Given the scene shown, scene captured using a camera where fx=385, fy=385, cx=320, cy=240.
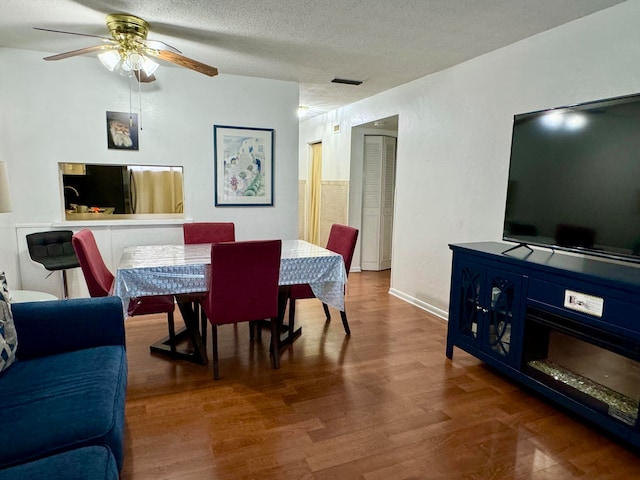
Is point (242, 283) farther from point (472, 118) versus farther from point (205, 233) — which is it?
point (472, 118)

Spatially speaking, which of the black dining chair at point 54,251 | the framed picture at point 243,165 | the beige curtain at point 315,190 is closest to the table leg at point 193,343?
the black dining chair at point 54,251

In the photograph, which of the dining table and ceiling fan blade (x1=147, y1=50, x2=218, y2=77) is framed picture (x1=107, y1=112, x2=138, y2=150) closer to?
ceiling fan blade (x1=147, y1=50, x2=218, y2=77)

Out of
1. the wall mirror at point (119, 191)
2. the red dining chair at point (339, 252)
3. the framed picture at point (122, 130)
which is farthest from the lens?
the wall mirror at point (119, 191)

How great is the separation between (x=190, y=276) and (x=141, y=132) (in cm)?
206

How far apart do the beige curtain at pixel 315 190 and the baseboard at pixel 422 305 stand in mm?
2419

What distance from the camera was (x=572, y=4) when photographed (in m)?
2.34

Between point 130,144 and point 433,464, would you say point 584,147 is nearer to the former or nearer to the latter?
point 433,464

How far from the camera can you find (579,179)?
2221 mm

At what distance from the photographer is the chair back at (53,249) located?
3257mm

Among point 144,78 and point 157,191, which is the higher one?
point 144,78

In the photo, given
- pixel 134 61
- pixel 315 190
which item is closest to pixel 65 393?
pixel 134 61

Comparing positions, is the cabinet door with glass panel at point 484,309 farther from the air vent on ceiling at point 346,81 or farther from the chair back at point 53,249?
the chair back at point 53,249

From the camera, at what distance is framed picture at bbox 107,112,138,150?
3746mm

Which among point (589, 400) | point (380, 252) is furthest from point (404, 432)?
point (380, 252)
